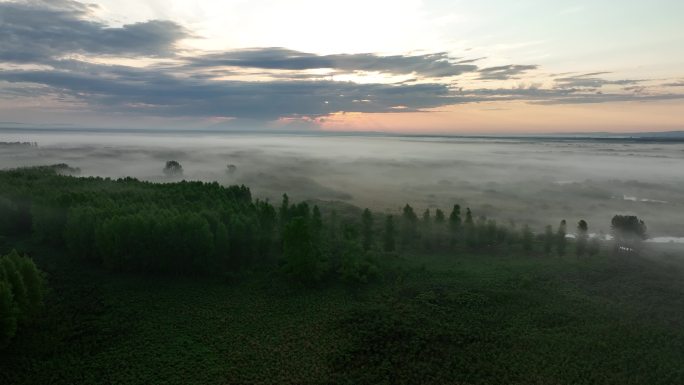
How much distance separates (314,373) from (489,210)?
144282 mm

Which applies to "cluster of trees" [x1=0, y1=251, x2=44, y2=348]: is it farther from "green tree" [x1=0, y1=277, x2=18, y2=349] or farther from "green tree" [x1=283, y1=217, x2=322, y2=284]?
"green tree" [x1=283, y1=217, x2=322, y2=284]

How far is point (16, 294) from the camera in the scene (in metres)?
63.7

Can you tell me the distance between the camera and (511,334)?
6750 centimetres

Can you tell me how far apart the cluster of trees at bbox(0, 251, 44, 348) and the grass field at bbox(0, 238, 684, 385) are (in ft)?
8.26

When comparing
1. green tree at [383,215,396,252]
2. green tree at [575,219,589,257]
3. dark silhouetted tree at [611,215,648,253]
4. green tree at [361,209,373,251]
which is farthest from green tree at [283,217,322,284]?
dark silhouetted tree at [611,215,648,253]

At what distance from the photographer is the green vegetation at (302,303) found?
58031mm

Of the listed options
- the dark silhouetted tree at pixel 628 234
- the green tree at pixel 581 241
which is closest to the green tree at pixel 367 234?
the green tree at pixel 581 241

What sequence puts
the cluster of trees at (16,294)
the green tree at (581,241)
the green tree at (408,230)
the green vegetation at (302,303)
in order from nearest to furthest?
the green vegetation at (302,303) → the cluster of trees at (16,294) → the green tree at (581,241) → the green tree at (408,230)

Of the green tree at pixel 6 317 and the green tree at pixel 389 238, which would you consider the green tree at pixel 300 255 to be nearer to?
the green tree at pixel 389 238

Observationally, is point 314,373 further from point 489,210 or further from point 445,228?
point 489,210

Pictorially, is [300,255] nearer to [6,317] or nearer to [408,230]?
[408,230]

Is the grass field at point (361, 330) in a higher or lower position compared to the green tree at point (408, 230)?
lower

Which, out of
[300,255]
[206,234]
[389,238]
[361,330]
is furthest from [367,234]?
[361,330]

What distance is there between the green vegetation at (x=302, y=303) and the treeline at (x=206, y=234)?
1.27ft
